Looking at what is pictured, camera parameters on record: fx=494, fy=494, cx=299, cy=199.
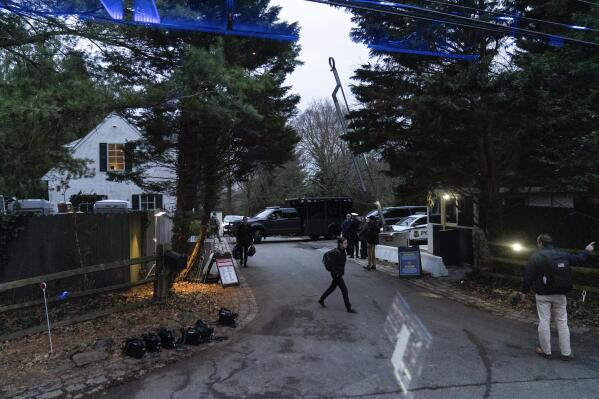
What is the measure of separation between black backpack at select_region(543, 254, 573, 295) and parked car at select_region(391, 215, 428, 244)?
14456mm

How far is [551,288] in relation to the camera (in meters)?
6.49

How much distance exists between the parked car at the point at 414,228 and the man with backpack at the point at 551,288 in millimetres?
14309

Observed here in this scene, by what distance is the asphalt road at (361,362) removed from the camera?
5375mm

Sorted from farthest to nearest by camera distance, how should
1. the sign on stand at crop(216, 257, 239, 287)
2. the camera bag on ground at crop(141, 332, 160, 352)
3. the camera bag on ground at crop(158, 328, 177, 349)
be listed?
the sign on stand at crop(216, 257, 239, 287) < the camera bag on ground at crop(158, 328, 177, 349) < the camera bag on ground at crop(141, 332, 160, 352)

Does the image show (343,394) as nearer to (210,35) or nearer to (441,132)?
(441,132)

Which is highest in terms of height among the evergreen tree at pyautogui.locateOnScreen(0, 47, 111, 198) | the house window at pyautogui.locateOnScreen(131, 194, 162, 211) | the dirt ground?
the evergreen tree at pyautogui.locateOnScreen(0, 47, 111, 198)

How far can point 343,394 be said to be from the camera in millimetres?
5273

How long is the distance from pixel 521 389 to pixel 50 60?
27.3 ft

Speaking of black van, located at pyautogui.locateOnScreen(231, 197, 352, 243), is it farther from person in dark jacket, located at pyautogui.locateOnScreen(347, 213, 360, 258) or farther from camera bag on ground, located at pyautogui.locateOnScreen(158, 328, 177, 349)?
camera bag on ground, located at pyautogui.locateOnScreen(158, 328, 177, 349)

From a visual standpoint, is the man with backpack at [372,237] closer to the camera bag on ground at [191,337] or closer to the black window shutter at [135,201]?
the camera bag on ground at [191,337]

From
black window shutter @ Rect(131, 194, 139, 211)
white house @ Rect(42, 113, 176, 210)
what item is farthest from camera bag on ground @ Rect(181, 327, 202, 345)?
black window shutter @ Rect(131, 194, 139, 211)

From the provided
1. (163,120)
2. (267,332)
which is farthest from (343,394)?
(163,120)

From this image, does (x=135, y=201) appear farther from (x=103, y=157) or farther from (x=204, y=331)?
(x=204, y=331)

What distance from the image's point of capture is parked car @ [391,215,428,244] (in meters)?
22.3
